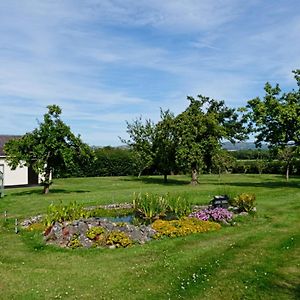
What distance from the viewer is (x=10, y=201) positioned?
2467 centimetres

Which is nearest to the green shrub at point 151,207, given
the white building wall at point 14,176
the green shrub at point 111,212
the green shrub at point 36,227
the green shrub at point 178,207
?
the green shrub at point 178,207

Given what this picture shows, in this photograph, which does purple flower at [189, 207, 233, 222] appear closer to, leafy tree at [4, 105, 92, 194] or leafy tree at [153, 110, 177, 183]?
leafy tree at [4, 105, 92, 194]

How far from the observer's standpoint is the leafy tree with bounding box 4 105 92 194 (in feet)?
86.2

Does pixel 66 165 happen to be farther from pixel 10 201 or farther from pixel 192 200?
pixel 192 200

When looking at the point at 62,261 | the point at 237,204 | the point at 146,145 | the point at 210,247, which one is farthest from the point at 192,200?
the point at 146,145

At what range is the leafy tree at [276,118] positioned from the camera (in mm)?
31500

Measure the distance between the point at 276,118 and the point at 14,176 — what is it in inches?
988

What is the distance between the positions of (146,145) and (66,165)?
54.6 feet

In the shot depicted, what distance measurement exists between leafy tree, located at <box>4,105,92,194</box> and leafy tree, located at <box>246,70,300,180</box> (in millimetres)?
14854

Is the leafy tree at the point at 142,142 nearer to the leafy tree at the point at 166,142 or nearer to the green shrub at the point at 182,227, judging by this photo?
the leafy tree at the point at 166,142

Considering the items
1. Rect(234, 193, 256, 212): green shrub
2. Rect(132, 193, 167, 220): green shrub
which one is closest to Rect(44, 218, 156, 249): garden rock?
Rect(132, 193, 167, 220): green shrub

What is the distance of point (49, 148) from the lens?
87.2 ft

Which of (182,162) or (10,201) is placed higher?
(182,162)

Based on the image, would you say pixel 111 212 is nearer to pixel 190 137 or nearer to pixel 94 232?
pixel 94 232
